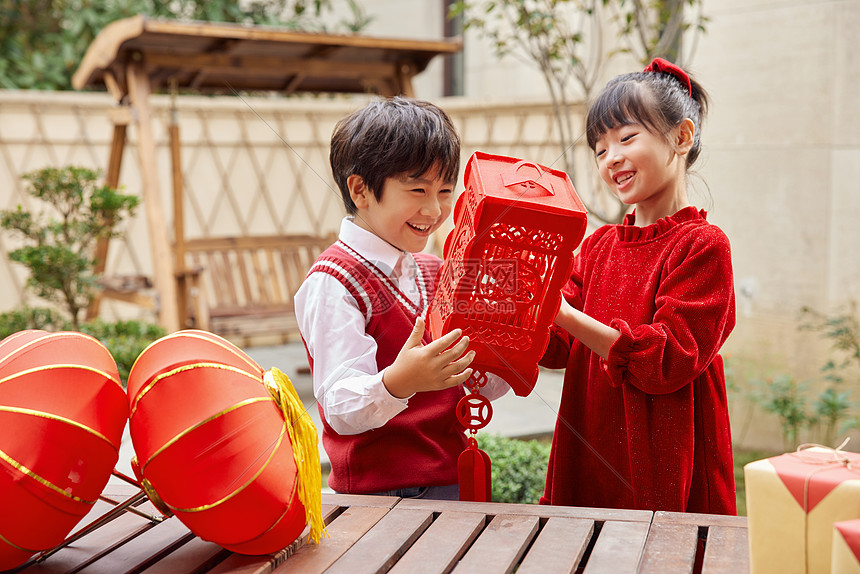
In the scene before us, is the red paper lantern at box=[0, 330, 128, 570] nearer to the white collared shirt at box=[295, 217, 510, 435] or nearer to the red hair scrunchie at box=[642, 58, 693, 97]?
the white collared shirt at box=[295, 217, 510, 435]

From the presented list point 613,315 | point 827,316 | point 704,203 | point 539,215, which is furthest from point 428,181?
point 827,316

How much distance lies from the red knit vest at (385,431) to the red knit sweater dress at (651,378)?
26cm

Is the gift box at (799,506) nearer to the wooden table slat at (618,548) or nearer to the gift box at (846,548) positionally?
the gift box at (846,548)

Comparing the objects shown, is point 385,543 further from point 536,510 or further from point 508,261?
point 508,261

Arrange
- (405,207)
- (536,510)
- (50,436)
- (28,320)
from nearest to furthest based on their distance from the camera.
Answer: (50,436) < (536,510) < (405,207) < (28,320)

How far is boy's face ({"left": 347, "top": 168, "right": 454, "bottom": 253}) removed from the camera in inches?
51.9

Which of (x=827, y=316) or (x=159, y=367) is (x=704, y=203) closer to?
(x=827, y=316)

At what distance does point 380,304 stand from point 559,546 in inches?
18.9

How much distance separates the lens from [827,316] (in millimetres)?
3518

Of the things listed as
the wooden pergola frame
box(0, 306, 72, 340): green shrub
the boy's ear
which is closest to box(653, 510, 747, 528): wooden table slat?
the boy's ear

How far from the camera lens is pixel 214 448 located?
100 cm

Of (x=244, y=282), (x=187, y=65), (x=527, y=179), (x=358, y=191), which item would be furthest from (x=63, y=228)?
(x=527, y=179)

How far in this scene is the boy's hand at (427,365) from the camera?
1.13 m

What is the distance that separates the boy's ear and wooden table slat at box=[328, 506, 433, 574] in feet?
1.60
